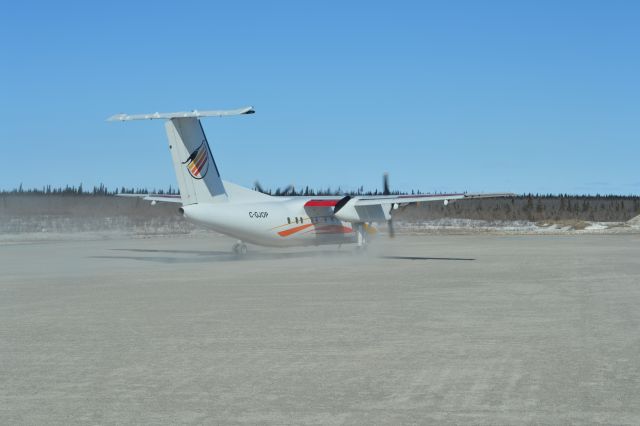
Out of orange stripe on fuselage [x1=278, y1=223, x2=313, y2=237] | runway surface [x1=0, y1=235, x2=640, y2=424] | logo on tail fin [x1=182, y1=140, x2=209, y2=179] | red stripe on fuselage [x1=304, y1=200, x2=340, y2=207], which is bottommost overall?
runway surface [x1=0, y1=235, x2=640, y2=424]

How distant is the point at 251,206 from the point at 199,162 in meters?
3.17

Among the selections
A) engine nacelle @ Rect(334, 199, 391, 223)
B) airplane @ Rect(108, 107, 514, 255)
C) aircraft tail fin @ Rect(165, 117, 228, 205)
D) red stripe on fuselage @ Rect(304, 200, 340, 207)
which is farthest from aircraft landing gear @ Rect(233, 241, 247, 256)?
aircraft tail fin @ Rect(165, 117, 228, 205)

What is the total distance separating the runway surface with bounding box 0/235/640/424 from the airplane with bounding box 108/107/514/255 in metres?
6.42

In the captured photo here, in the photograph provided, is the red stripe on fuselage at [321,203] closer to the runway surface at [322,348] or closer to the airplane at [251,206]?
the airplane at [251,206]

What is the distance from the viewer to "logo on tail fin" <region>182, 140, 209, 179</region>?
3158cm

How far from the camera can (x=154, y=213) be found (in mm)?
57562

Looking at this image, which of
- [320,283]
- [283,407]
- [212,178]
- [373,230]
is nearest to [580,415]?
[283,407]

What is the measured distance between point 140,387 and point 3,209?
58.0 metres

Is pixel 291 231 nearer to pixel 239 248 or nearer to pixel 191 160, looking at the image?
pixel 239 248

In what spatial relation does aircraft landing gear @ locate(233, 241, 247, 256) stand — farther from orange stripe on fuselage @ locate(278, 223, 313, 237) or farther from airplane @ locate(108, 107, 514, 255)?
orange stripe on fuselage @ locate(278, 223, 313, 237)

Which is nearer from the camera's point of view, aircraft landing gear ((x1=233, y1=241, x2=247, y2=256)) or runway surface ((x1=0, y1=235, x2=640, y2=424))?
runway surface ((x1=0, y1=235, x2=640, y2=424))

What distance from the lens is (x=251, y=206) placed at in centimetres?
3372

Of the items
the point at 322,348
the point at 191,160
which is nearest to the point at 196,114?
the point at 191,160

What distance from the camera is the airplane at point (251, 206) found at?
31.5 meters
